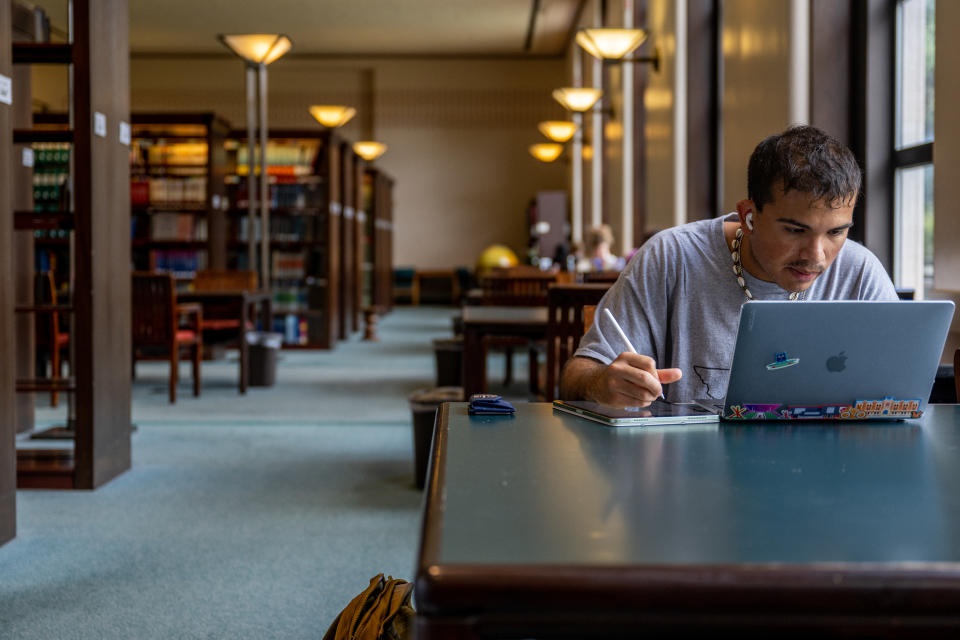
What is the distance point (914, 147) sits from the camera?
3635 millimetres

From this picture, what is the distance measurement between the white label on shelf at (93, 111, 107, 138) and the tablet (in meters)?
2.84

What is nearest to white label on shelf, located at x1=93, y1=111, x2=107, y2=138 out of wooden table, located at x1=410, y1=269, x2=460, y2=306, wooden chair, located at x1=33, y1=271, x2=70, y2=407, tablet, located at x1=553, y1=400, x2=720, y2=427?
wooden chair, located at x1=33, y1=271, x2=70, y2=407

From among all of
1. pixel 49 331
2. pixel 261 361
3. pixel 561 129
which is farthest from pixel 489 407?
pixel 561 129

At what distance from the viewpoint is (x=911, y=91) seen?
12.2 ft

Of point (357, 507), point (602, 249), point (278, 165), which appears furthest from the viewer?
point (278, 165)

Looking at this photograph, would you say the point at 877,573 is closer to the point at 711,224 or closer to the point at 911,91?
the point at 711,224

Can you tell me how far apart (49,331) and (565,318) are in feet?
11.0

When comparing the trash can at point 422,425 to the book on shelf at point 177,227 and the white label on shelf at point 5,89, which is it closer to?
the white label on shelf at point 5,89

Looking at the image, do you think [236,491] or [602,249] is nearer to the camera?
[236,491]

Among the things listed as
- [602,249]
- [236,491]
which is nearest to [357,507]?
[236,491]

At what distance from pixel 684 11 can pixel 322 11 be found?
29.1 ft

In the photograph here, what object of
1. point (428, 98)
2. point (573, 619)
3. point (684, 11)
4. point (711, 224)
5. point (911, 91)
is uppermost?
point (428, 98)

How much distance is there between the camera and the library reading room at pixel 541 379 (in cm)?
74

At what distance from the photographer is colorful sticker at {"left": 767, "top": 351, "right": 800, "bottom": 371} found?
130 cm
